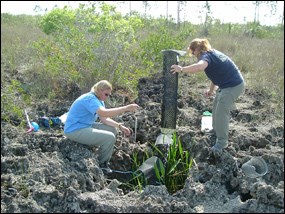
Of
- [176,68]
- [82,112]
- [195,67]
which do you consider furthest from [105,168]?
[195,67]

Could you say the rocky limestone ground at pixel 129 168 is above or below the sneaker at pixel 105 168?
above

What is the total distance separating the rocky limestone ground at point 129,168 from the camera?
12.9 ft

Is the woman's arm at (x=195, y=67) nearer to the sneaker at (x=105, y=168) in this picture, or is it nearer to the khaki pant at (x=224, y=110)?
the khaki pant at (x=224, y=110)

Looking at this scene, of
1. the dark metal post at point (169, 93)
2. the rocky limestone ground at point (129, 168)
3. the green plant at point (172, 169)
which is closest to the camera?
the rocky limestone ground at point (129, 168)

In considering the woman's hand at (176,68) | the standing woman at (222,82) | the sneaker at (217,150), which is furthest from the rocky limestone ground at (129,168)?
the woman's hand at (176,68)

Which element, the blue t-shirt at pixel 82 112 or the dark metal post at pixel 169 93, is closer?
the blue t-shirt at pixel 82 112

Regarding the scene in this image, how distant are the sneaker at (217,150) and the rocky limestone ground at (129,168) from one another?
0.06 meters

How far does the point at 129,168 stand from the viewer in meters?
5.46

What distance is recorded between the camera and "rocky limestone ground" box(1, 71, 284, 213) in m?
3.92

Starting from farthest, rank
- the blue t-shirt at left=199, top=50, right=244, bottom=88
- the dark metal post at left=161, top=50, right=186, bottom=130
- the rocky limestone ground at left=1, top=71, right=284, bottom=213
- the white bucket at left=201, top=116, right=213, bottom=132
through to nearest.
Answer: the white bucket at left=201, top=116, right=213, bottom=132 → the dark metal post at left=161, top=50, right=186, bottom=130 → the blue t-shirt at left=199, top=50, right=244, bottom=88 → the rocky limestone ground at left=1, top=71, right=284, bottom=213

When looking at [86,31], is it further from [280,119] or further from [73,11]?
[280,119]

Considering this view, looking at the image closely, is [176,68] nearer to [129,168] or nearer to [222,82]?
[222,82]

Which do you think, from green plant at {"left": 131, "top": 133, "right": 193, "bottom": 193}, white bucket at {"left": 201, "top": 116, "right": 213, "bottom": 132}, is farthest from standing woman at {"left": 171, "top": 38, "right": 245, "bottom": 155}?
white bucket at {"left": 201, "top": 116, "right": 213, "bottom": 132}

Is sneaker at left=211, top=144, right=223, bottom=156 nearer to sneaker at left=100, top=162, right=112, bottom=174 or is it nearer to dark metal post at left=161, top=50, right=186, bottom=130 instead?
dark metal post at left=161, top=50, right=186, bottom=130
